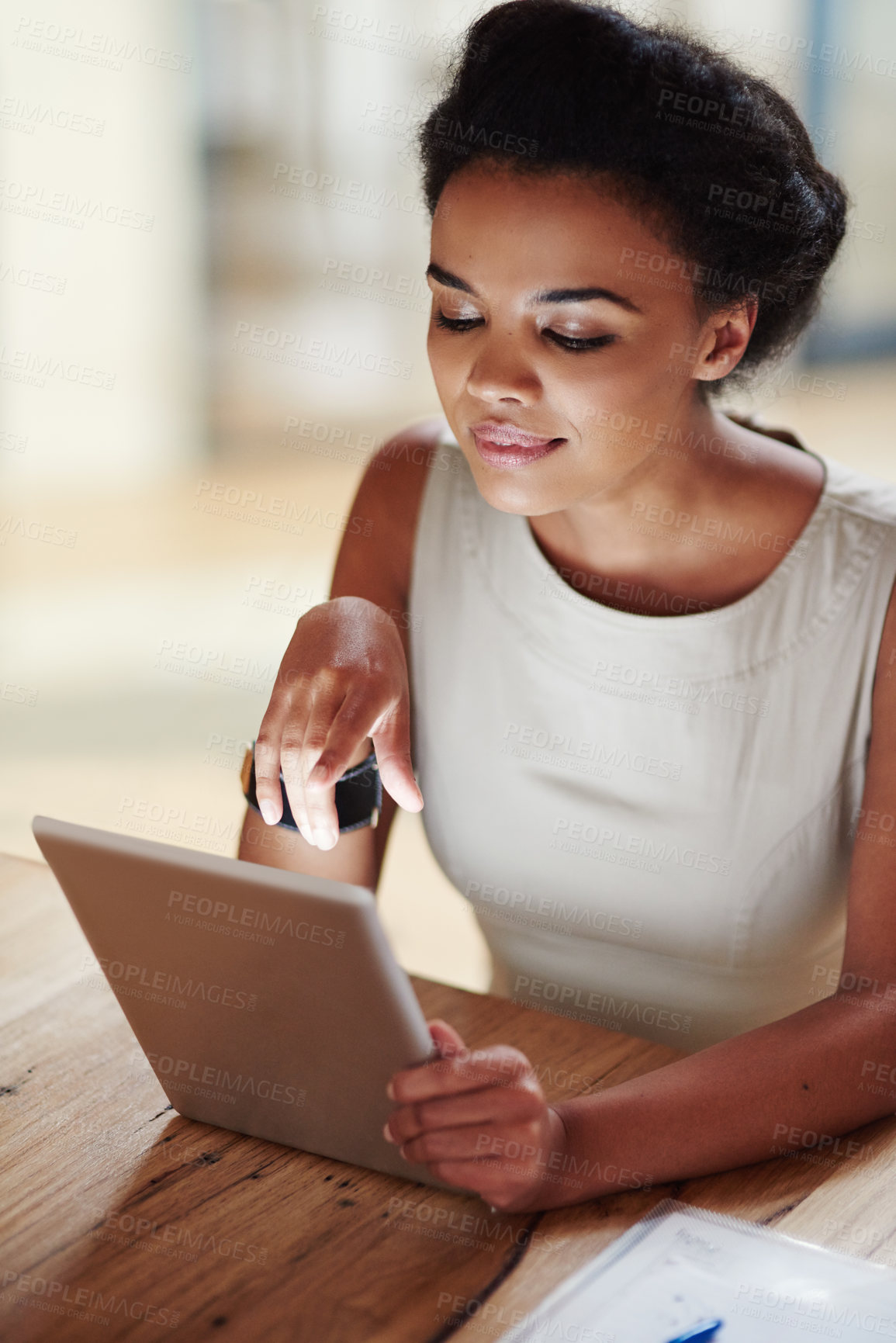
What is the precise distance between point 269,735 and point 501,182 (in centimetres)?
44

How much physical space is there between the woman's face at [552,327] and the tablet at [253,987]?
0.40m

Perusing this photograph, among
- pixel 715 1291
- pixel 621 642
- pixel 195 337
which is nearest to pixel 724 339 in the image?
pixel 621 642

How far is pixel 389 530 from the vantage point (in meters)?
1.34

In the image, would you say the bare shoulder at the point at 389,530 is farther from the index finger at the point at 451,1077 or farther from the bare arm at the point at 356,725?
the index finger at the point at 451,1077

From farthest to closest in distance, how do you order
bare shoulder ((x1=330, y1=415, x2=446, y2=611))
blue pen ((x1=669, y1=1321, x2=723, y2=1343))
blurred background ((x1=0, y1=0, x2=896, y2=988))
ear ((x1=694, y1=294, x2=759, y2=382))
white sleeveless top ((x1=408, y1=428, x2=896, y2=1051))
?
blurred background ((x1=0, y1=0, x2=896, y2=988))
bare shoulder ((x1=330, y1=415, x2=446, y2=611))
white sleeveless top ((x1=408, y1=428, x2=896, y2=1051))
ear ((x1=694, y1=294, x2=759, y2=382))
blue pen ((x1=669, y1=1321, x2=723, y2=1343))

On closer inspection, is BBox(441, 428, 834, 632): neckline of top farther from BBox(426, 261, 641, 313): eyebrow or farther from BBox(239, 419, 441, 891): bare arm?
BBox(426, 261, 641, 313): eyebrow

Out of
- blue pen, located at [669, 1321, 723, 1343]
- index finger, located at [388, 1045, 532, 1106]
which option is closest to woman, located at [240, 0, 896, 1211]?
index finger, located at [388, 1045, 532, 1106]

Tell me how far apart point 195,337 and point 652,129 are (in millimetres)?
Result: 3438

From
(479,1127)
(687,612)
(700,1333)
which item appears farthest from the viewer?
(687,612)

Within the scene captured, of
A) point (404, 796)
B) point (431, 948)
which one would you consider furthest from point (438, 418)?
point (431, 948)

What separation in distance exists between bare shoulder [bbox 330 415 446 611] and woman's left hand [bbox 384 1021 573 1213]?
59cm

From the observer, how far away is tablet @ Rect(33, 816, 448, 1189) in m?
0.73

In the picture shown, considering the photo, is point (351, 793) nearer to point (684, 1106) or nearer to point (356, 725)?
point (356, 725)

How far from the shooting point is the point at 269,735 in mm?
965
